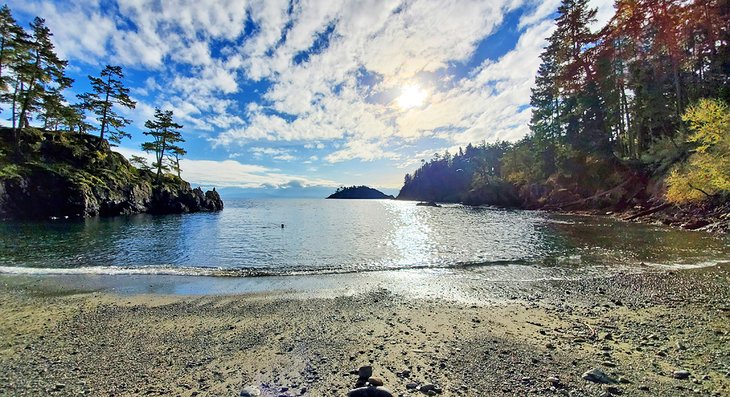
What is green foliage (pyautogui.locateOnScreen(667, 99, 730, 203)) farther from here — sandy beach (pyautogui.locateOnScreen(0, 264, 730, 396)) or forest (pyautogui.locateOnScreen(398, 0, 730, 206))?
sandy beach (pyautogui.locateOnScreen(0, 264, 730, 396))

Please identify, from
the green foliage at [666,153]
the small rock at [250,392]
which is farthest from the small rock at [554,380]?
the green foliage at [666,153]

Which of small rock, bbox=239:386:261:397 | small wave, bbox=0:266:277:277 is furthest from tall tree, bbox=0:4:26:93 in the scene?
small rock, bbox=239:386:261:397

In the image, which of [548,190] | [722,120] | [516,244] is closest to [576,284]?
[516,244]

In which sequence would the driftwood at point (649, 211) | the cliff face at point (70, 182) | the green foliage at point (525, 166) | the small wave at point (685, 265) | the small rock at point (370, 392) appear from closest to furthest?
the small rock at point (370, 392)
the small wave at point (685, 265)
the driftwood at point (649, 211)
the cliff face at point (70, 182)
the green foliage at point (525, 166)

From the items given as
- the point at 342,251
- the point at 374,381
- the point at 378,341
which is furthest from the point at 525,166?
the point at 374,381

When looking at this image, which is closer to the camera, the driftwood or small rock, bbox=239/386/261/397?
small rock, bbox=239/386/261/397

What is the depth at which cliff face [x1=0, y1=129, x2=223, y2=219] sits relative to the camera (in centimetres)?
4684

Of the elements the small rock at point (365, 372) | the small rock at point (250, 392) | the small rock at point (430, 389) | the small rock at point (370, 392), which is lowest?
the small rock at point (250, 392)

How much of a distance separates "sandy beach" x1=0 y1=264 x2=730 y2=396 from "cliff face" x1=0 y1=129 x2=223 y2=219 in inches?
1944

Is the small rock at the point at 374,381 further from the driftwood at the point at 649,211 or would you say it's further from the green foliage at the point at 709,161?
the driftwood at the point at 649,211

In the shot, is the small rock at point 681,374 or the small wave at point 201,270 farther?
the small wave at point 201,270

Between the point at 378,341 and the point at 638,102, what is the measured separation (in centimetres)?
6505

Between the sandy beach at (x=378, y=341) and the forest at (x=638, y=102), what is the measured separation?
26.9 metres

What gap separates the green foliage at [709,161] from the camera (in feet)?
86.6
